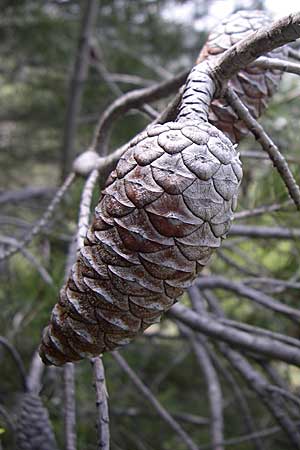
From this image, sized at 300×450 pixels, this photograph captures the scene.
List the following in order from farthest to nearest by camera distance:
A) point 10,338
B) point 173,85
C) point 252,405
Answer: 1. point 252,405
2. point 10,338
3. point 173,85

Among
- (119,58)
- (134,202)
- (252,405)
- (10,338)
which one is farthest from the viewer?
(119,58)

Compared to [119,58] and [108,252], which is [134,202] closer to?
[108,252]

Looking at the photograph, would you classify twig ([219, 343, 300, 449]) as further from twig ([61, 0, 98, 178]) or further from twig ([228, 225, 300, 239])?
twig ([61, 0, 98, 178])

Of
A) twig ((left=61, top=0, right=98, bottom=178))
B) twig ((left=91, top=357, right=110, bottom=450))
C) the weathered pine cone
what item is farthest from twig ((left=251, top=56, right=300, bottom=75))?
twig ((left=61, top=0, right=98, bottom=178))

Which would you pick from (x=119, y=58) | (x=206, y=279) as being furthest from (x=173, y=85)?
(x=119, y=58)

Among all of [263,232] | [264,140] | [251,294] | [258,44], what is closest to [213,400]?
[251,294]

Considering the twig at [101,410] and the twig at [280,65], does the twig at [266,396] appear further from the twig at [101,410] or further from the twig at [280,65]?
the twig at [280,65]
